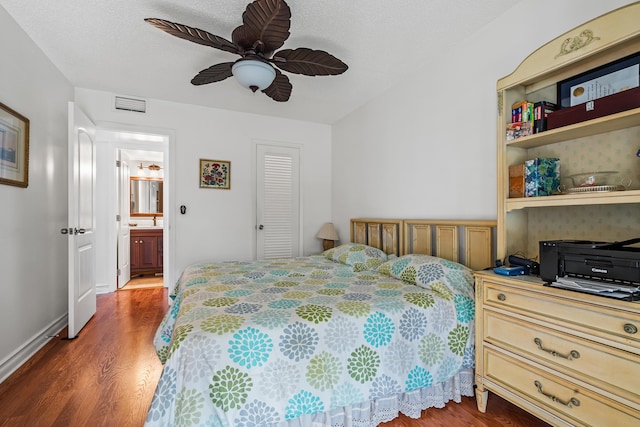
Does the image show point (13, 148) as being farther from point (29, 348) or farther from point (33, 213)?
point (29, 348)

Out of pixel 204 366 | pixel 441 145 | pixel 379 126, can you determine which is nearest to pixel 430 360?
pixel 204 366

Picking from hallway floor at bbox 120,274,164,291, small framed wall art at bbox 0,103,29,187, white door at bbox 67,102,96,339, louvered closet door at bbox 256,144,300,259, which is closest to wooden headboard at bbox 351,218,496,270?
louvered closet door at bbox 256,144,300,259

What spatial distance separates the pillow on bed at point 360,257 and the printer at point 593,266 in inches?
56.8

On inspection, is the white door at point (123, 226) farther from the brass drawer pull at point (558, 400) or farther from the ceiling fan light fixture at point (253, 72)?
the brass drawer pull at point (558, 400)

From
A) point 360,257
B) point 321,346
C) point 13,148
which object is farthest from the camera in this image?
point 360,257

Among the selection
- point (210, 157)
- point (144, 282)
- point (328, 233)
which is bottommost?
point (144, 282)

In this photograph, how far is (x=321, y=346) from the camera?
144 cm

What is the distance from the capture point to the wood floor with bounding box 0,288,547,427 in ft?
5.36

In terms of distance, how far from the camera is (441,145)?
2.61 m

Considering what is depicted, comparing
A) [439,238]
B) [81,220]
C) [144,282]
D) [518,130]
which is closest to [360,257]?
[439,238]

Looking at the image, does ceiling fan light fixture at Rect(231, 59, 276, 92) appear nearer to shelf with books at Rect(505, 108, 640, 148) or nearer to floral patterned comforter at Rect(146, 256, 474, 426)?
floral patterned comforter at Rect(146, 256, 474, 426)

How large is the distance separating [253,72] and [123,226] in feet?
13.2

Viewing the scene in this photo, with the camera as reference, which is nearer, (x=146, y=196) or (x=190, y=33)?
(x=190, y=33)

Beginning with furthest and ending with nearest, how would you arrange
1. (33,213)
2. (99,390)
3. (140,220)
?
(140,220) < (33,213) < (99,390)
